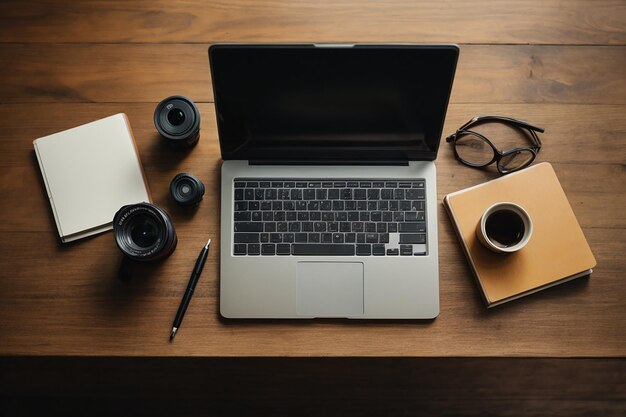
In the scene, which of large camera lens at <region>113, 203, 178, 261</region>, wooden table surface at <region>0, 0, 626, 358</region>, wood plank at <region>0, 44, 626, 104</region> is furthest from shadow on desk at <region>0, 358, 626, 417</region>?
wood plank at <region>0, 44, 626, 104</region>

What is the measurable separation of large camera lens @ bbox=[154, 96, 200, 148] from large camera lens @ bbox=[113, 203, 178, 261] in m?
0.14

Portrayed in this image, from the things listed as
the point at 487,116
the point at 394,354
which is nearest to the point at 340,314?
the point at 394,354

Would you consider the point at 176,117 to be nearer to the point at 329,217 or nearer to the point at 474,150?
the point at 329,217

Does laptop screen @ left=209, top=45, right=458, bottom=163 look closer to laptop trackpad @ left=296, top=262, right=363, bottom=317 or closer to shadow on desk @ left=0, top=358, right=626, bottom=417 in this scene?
laptop trackpad @ left=296, top=262, right=363, bottom=317

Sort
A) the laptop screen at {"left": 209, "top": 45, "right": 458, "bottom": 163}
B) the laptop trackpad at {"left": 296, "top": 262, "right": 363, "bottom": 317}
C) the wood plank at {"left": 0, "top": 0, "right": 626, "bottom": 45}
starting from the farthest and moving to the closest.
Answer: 1. the wood plank at {"left": 0, "top": 0, "right": 626, "bottom": 45}
2. the laptop trackpad at {"left": 296, "top": 262, "right": 363, "bottom": 317}
3. the laptop screen at {"left": 209, "top": 45, "right": 458, "bottom": 163}

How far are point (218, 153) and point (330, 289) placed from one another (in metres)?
0.32

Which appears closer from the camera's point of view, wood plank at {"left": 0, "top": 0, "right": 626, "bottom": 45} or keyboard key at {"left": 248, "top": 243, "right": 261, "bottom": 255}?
keyboard key at {"left": 248, "top": 243, "right": 261, "bottom": 255}

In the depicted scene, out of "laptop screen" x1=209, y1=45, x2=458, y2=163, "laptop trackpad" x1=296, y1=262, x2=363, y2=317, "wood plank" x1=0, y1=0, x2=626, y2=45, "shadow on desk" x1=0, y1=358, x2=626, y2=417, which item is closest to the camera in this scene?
"laptop screen" x1=209, y1=45, x2=458, y2=163

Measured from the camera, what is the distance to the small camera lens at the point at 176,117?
36.9 inches

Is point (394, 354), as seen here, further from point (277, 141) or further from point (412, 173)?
point (277, 141)

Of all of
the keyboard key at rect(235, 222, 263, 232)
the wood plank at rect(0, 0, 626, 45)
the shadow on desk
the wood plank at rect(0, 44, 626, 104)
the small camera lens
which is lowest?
the shadow on desk

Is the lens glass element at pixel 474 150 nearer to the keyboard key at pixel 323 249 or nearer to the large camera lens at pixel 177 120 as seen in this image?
the keyboard key at pixel 323 249

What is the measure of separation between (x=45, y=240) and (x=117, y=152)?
203 millimetres

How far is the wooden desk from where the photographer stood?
904 mm
